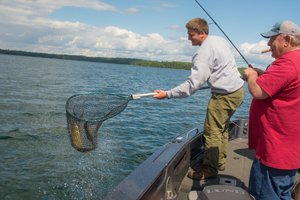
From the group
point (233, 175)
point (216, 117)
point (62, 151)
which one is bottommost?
point (62, 151)

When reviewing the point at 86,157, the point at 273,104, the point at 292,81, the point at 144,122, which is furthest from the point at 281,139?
the point at 144,122

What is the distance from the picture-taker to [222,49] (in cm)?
313

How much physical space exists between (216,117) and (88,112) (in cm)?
259

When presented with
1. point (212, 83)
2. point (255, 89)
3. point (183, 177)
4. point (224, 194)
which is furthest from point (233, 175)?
point (255, 89)

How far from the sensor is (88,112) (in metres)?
4.61

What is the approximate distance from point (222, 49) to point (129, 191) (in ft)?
7.26

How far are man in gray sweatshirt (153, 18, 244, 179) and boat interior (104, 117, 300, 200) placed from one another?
0.95ft

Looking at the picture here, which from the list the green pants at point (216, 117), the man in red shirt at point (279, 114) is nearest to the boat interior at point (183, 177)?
the man in red shirt at point (279, 114)

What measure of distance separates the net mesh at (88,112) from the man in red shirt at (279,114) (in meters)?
2.51

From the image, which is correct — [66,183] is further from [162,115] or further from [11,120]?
[162,115]

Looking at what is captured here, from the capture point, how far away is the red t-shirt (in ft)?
5.72

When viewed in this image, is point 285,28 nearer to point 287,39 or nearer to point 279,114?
point 287,39

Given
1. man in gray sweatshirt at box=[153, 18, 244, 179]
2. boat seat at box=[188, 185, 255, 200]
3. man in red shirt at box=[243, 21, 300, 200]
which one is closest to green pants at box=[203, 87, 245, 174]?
man in gray sweatshirt at box=[153, 18, 244, 179]

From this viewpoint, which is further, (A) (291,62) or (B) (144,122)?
(B) (144,122)
